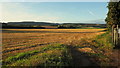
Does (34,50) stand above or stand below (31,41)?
above

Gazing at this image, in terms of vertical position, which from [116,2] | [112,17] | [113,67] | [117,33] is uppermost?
[116,2]

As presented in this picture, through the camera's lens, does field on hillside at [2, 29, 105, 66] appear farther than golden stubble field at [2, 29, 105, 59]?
No

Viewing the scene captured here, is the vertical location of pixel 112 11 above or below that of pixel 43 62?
above

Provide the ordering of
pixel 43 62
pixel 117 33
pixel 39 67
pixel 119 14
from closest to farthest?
pixel 39 67, pixel 43 62, pixel 117 33, pixel 119 14

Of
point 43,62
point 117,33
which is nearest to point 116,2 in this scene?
point 117,33

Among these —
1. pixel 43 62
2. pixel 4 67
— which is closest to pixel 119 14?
pixel 43 62

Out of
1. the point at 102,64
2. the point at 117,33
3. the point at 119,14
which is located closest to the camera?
the point at 102,64

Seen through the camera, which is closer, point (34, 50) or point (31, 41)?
point (34, 50)

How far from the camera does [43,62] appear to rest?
6453 mm

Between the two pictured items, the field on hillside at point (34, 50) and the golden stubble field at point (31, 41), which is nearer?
the field on hillside at point (34, 50)

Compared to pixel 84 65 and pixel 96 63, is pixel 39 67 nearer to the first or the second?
pixel 84 65

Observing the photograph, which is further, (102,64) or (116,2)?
(116,2)

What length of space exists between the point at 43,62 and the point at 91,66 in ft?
9.12

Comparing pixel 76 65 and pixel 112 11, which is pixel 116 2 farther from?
pixel 76 65
